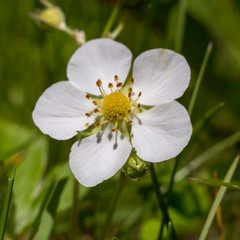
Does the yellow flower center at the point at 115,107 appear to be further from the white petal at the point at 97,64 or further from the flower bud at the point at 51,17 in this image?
the flower bud at the point at 51,17

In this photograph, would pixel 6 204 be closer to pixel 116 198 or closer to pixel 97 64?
pixel 116 198

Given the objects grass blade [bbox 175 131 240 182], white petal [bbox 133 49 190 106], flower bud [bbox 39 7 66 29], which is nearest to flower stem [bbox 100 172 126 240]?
white petal [bbox 133 49 190 106]

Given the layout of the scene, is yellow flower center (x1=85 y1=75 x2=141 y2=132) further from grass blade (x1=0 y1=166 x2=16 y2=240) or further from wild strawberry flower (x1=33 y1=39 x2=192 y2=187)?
grass blade (x1=0 y1=166 x2=16 y2=240)

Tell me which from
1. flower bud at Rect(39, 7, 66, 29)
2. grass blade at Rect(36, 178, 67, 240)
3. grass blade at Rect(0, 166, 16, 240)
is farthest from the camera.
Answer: flower bud at Rect(39, 7, 66, 29)

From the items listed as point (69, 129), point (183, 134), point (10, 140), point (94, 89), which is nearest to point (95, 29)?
point (10, 140)

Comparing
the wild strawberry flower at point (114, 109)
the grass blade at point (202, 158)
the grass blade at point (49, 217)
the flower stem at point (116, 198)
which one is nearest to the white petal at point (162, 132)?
the wild strawberry flower at point (114, 109)

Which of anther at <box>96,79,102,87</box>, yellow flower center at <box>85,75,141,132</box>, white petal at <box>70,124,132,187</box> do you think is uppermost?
anther at <box>96,79,102,87</box>

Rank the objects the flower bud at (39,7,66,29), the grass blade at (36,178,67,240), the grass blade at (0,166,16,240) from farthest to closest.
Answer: the flower bud at (39,7,66,29) → the grass blade at (36,178,67,240) → the grass blade at (0,166,16,240)

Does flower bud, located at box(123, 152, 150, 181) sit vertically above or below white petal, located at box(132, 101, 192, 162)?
below

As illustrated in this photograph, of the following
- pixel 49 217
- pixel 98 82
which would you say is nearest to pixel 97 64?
pixel 98 82
